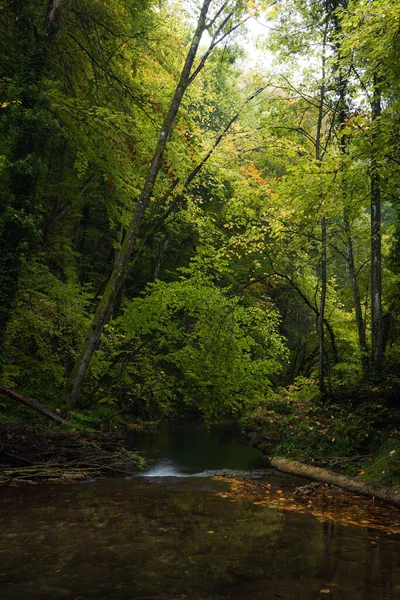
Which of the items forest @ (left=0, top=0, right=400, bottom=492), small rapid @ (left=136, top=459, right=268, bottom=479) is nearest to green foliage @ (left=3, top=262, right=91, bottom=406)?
forest @ (left=0, top=0, right=400, bottom=492)

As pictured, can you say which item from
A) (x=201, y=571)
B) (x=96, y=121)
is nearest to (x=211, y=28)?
(x=96, y=121)

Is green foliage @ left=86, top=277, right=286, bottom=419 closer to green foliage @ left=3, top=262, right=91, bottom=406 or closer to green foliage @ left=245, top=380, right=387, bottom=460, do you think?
green foliage @ left=245, top=380, right=387, bottom=460

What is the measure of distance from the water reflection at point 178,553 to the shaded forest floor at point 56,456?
3.66ft

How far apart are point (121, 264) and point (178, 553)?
7.08 metres

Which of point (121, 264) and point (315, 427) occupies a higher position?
point (121, 264)

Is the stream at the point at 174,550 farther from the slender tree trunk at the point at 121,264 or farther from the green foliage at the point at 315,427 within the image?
the green foliage at the point at 315,427

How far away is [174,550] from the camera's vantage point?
436 centimetres

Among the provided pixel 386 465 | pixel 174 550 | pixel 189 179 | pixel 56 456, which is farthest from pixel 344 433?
pixel 189 179

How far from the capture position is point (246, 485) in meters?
8.43

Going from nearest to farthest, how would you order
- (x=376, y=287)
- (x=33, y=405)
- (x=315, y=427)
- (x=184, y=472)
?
(x=33, y=405) → (x=184, y=472) → (x=315, y=427) → (x=376, y=287)

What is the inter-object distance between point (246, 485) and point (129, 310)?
7110 mm

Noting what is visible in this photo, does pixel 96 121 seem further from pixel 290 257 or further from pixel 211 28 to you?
pixel 290 257

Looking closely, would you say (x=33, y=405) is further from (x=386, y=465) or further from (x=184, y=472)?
(x=386, y=465)

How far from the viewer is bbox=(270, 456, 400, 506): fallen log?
6.90 metres
